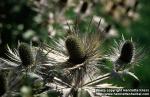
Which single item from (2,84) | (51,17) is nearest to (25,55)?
(2,84)

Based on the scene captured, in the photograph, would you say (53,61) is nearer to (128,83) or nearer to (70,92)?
(70,92)

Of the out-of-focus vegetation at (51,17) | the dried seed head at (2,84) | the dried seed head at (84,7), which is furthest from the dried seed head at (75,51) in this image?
the dried seed head at (84,7)

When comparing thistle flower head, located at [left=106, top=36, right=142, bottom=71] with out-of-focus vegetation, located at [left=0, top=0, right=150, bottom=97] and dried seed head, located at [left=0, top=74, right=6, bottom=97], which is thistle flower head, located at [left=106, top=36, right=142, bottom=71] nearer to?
dried seed head, located at [left=0, top=74, right=6, bottom=97]

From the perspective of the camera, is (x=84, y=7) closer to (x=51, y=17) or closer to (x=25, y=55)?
(x=51, y=17)

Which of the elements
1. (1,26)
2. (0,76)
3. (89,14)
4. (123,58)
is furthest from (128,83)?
(0,76)

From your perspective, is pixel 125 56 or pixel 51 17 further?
pixel 51 17

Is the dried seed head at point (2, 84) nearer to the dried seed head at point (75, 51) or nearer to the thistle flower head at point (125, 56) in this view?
the dried seed head at point (75, 51)
